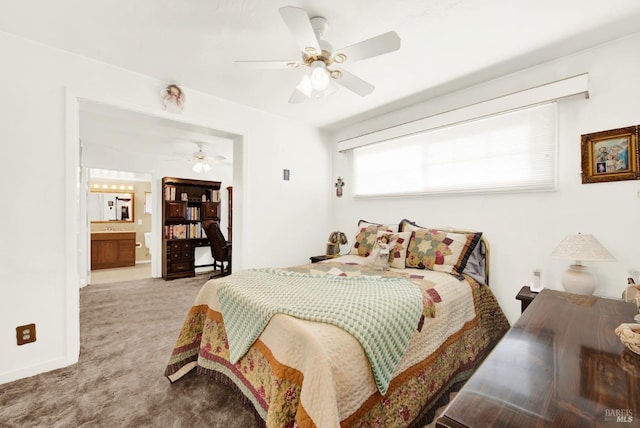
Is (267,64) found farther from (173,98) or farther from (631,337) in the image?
(631,337)

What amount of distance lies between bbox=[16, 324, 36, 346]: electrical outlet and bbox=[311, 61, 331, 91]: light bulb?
2702 mm

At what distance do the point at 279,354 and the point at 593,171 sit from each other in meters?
2.56

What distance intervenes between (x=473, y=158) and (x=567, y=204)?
84 centimetres

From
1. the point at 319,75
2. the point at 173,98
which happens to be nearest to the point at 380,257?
the point at 319,75

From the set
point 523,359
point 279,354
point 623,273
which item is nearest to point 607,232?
point 623,273

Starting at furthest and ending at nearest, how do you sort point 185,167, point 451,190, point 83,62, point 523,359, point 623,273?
1. point 185,167
2. point 451,190
3. point 83,62
4. point 623,273
5. point 523,359

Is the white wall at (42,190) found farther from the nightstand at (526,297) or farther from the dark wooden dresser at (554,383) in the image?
the nightstand at (526,297)

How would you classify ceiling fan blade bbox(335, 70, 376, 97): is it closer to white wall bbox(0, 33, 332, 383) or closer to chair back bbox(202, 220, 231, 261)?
white wall bbox(0, 33, 332, 383)

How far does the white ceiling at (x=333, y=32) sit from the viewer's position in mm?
1700

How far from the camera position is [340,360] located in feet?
3.63

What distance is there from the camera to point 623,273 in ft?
6.40

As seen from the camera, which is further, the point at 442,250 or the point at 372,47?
the point at 442,250

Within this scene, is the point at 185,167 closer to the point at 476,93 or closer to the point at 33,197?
the point at 33,197

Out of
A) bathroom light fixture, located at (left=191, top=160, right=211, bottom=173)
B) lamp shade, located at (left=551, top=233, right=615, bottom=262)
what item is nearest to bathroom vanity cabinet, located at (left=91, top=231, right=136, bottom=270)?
bathroom light fixture, located at (left=191, top=160, right=211, bottom=173)
